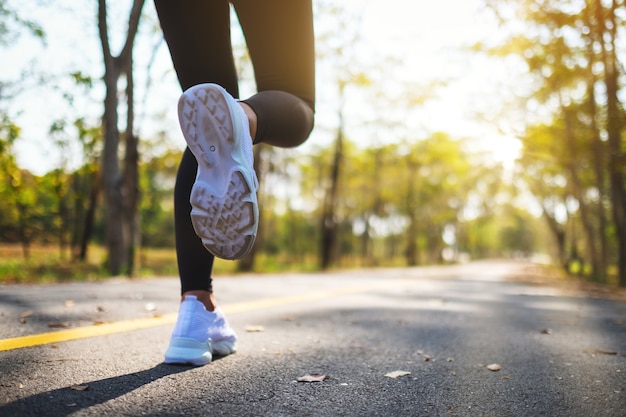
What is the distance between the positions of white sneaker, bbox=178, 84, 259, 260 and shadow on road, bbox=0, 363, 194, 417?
0.45 meters

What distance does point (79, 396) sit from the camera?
1.27 metres

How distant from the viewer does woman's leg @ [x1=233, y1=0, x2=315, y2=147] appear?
5.27 ft

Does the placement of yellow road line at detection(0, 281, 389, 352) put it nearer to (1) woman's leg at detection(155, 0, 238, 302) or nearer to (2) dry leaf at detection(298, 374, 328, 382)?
(1) woman's leg at detection(155, 0, 238, 302)

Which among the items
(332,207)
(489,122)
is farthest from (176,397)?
(332,207)

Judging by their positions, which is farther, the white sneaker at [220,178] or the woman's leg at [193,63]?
the woman's leg at [193,63]

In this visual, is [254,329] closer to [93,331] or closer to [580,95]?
[93,331]

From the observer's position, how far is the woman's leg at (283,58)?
1606 mm

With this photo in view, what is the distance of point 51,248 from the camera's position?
2266 centimetres

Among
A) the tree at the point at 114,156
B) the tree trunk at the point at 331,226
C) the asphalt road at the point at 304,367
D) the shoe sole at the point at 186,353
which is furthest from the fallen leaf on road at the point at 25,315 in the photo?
the tree trunk at the point at 331,226

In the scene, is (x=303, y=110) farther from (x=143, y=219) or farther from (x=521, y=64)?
(x=143, y=219)

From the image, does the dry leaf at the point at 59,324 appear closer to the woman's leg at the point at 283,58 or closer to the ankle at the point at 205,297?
the ankle at the point at 205,297

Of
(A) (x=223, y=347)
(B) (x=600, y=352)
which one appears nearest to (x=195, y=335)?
(A) (x=223, y=347)

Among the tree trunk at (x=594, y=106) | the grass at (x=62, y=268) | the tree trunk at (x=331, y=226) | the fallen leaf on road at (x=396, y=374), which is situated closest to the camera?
the fallen leaf on road at (x=396, y=374)

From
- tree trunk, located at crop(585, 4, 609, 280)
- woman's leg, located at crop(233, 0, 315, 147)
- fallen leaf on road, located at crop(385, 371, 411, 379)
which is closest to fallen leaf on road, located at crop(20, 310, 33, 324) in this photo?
woman's leg, located at crop(233, 0, 315, 147)
